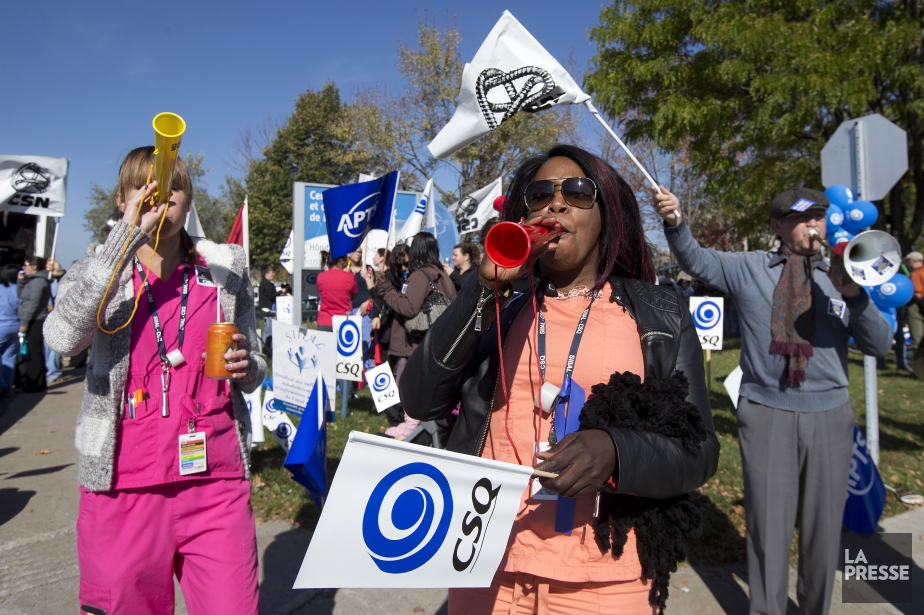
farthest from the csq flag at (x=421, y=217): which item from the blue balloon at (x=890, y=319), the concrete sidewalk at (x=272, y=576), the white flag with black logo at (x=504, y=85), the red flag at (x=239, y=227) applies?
the blue balloon at (x=890, y=319)

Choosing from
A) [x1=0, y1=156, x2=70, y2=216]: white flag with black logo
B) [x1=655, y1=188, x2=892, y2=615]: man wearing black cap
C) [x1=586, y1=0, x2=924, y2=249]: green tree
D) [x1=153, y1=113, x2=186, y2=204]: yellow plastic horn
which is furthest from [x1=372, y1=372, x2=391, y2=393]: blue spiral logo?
[x1=586, y1=0, x2=924, y2=249]: green tree

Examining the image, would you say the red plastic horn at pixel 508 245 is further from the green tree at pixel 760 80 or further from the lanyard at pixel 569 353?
the green tree at pixel 760 80

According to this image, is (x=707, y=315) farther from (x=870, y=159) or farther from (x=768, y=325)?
(x=768, y=325)

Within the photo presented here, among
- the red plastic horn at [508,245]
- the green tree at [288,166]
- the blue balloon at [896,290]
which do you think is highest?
the green tree at [288,166]

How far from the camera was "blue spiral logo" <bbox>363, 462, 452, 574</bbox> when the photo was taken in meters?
1.44

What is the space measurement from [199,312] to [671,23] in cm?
1305

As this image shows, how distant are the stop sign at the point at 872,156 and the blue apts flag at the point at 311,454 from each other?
4.03 m

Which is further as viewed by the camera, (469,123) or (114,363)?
(469,123)

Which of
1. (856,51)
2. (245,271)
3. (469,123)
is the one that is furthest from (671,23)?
(245,271)

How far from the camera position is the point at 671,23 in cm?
1273

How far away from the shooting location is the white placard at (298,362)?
17.0 feet

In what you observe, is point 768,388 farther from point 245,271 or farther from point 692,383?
point 245,271

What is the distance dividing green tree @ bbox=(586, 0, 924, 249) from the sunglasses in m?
11.0

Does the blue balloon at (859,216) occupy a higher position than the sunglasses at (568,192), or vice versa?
the blue balloon at (859,216)
